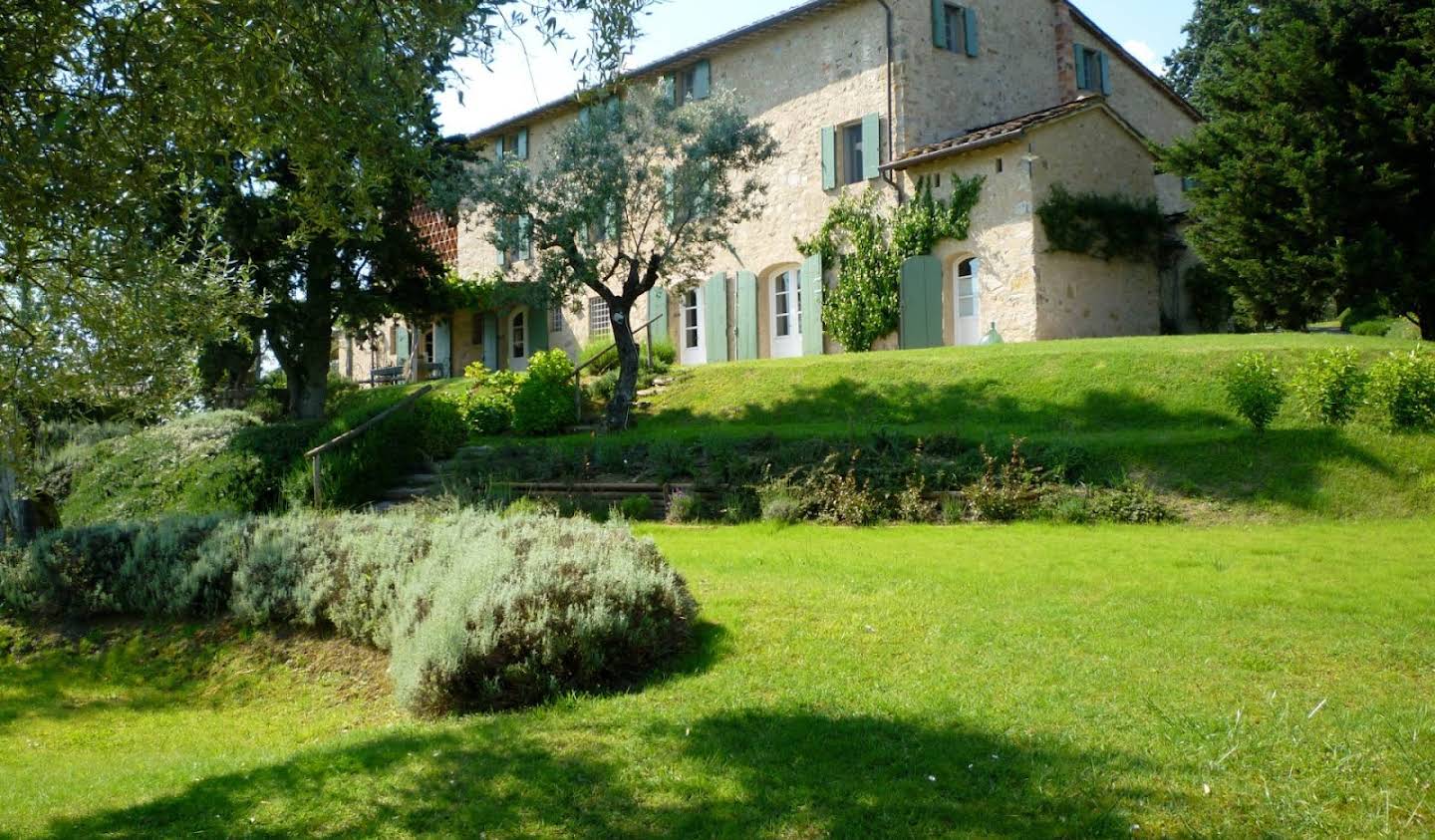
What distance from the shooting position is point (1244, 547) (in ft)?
29.7

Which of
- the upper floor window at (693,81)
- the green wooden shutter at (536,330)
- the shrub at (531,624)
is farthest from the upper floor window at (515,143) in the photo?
the shrub at (531,624)

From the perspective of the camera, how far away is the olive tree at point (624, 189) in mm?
17031

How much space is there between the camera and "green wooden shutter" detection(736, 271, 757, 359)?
2367 centimetres

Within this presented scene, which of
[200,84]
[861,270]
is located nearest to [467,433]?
[861,270]

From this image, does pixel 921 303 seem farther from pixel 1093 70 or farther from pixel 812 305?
pixel 1093 70

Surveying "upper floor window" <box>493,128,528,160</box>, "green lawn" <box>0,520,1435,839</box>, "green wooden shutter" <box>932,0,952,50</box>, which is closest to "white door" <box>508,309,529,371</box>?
"upper floor window" <box>493,128,528,160</box>

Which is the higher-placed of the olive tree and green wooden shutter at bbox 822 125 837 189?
green wooden shutter at bbox 822 125 837 189

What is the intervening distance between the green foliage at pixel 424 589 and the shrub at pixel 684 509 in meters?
3.99

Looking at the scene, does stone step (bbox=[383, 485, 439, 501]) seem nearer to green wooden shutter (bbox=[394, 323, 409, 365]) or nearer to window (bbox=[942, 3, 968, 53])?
window (bbox=[942, 3, 968, 53])

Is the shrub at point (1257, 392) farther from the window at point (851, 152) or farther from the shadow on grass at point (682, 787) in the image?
the window at point (851, 152)

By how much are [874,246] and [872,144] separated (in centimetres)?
205

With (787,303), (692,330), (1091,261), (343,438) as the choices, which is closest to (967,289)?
(1091,261)

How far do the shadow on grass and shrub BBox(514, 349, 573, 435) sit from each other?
41.8ft

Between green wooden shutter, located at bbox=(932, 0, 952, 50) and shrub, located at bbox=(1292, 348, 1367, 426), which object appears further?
green wooden shutter, located at bbox=(932, 0, 952, 50)
